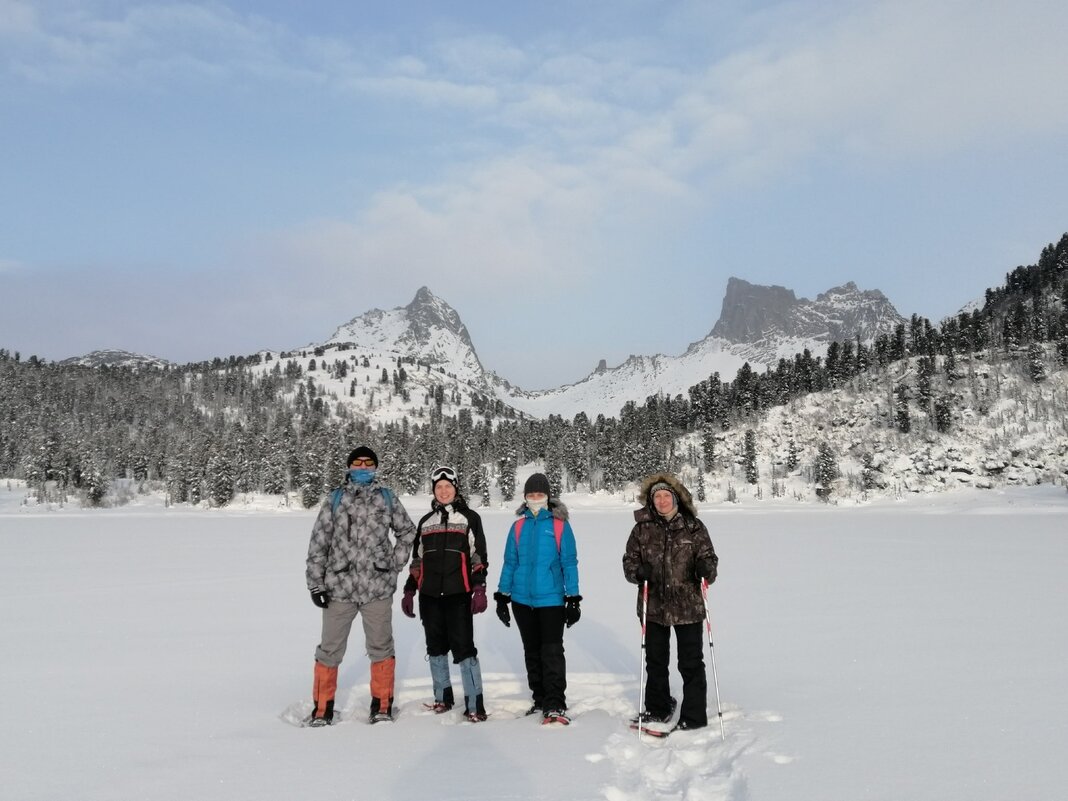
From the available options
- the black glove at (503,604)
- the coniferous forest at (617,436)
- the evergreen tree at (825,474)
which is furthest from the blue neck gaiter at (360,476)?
the evergreen tree at (825,474)

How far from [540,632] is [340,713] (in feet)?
6.50

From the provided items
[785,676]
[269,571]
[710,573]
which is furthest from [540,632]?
[269,571]

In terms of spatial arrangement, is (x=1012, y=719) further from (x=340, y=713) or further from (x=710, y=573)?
(x=340, y=713)

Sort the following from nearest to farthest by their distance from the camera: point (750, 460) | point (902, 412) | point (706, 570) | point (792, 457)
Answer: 1. point (706, 570)
2. point (750, 460)
3. point (902, 412)
4. point (792, 457)

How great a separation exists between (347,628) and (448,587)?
968 millimetres

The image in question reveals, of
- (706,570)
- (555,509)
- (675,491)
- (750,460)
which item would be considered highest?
(675,491)

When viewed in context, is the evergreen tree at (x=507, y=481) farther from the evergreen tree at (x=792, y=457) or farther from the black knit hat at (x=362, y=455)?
the black knit hat at (x=362, y=455)

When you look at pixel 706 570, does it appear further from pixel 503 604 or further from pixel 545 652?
pixel 503 604

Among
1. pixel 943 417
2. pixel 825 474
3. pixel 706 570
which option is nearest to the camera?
pixel 706 570

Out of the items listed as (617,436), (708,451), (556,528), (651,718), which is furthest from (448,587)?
(617,436)

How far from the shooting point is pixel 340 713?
18.3ft

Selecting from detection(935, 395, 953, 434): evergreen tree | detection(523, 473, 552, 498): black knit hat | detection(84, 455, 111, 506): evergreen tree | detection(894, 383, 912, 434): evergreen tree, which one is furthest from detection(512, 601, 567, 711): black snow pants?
detection(935, 395, 953, 434): evergreen tree

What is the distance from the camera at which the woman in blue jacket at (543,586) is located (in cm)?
546

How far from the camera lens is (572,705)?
5863 mm
